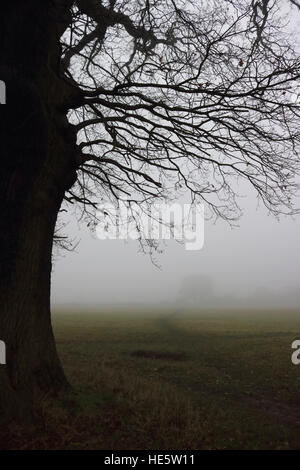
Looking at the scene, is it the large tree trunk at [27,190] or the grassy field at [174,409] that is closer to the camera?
the grassy field at [174,409]

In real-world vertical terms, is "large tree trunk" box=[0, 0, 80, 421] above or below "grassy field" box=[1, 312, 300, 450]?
above

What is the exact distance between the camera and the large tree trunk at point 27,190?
6.09m

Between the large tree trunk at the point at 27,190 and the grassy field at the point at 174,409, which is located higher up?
the large tree trunk at the point at 27,190

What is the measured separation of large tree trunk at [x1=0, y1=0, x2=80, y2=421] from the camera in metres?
6.09

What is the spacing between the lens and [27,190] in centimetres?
642

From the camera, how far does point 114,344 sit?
18.7 meters

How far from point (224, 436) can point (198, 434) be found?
0.40 m

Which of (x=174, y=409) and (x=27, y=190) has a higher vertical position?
(x=27, y=190)

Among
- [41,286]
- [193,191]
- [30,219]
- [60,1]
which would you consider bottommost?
[41,286]

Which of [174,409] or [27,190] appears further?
[174,409]

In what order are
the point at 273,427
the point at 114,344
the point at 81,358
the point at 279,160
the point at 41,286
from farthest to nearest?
the point at 114,344 < the point at 81,358 < the point at 279,160 < the point at 41,286 < the point at 273,427

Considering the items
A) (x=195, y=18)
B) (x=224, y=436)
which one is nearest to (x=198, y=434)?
(x=224, y=436)

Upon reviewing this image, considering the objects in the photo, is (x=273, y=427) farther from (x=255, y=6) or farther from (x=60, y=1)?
(x=60, y=1)

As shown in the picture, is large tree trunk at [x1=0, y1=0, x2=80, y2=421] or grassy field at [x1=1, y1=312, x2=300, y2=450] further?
large tree trunk at [x1=0, y1=0, x2=80, y2=421]
